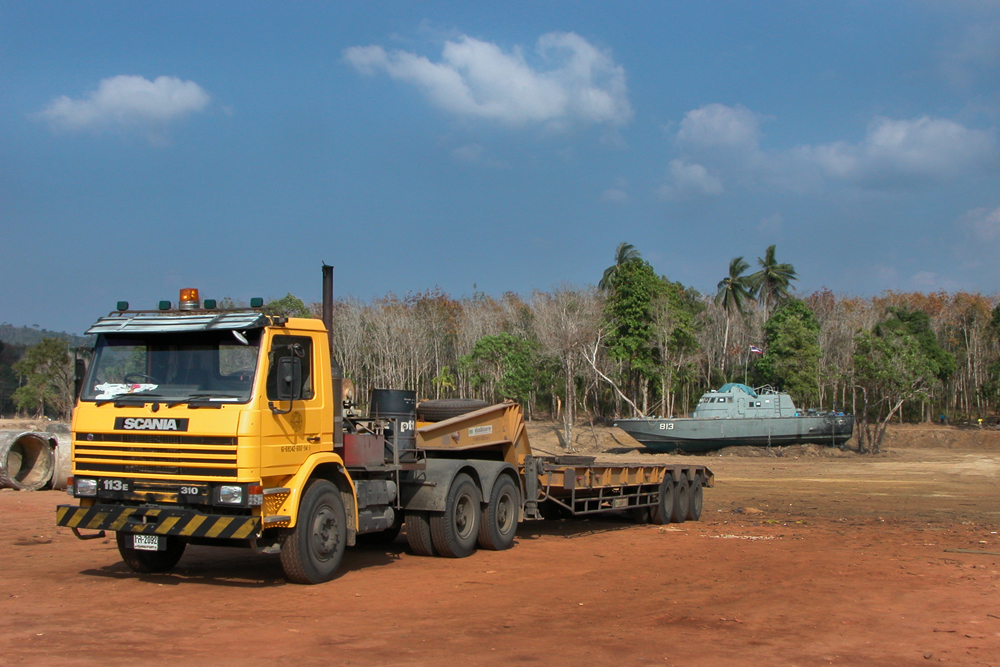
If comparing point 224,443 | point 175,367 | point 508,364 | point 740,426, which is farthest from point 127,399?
point 508,364

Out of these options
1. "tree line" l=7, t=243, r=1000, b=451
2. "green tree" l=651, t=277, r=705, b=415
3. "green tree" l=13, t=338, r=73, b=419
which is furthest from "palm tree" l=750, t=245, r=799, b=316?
"green tree" l=13, t=338, r=73, b=419

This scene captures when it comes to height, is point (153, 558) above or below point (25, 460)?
below

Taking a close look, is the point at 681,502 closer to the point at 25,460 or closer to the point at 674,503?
the point at 674,503

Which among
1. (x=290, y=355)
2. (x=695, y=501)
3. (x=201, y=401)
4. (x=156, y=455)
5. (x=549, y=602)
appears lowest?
(x=695, y=501)

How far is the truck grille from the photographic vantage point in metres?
8.16

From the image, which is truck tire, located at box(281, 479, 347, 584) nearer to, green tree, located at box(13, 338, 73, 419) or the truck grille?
the truck grille

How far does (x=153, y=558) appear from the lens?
9609 millimetres

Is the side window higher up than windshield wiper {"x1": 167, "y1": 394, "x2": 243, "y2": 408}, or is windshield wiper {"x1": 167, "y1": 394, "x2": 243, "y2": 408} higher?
the side window

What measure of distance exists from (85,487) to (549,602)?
492 cm

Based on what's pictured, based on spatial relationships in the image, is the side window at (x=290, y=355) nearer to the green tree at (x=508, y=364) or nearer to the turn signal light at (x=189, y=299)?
the turn signal light at (x=189, y=299)

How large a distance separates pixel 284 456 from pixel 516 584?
2985 mm

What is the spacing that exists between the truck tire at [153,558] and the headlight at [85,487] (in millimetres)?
872

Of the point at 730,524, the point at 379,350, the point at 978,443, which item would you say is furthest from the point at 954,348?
the point at 730,524

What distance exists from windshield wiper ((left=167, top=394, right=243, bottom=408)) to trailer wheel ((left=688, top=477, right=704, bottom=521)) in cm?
1126
